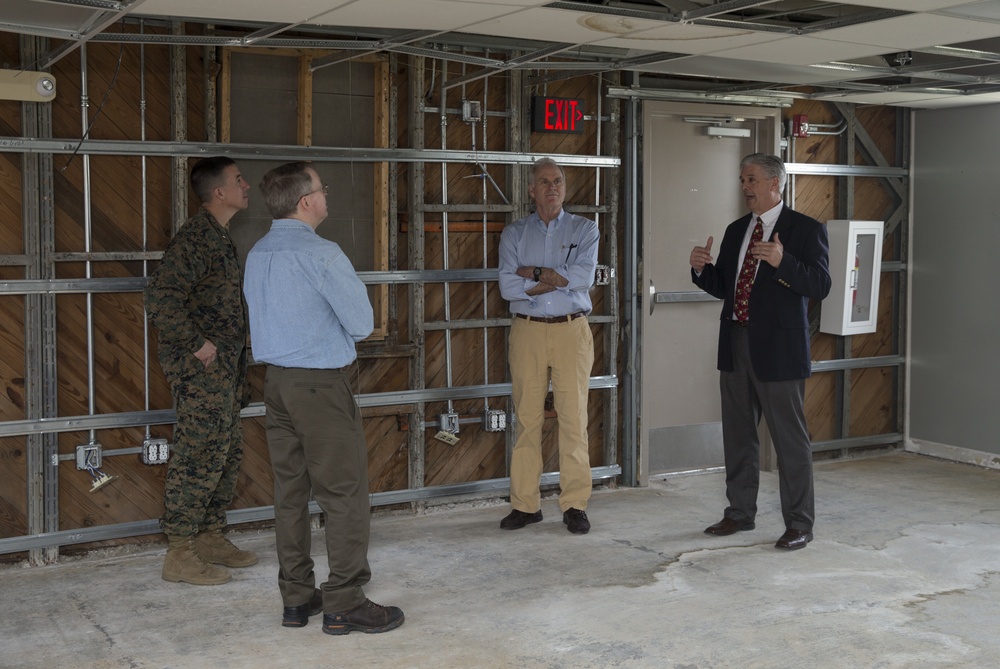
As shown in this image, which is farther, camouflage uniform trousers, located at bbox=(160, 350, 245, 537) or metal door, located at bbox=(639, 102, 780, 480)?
metal door, located at bbox=(639, 102, 780, 480)

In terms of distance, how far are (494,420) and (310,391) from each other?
2.38 meters

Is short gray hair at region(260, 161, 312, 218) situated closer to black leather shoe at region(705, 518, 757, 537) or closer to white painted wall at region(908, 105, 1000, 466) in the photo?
black leather shoe at region(705, 518, 757, 537)

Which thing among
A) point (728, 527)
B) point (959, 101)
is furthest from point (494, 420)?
point (959, 101)

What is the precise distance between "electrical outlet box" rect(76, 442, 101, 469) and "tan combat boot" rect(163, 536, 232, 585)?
2.01ft

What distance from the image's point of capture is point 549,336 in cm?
588

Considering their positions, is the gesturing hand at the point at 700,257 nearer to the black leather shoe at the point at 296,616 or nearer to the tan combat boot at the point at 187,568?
the black leather shoe at the point at 296,616

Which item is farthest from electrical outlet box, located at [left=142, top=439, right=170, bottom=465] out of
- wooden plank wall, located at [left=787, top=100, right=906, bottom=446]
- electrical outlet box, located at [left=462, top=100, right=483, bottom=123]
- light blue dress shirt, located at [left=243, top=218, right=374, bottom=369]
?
wooden plank wall, located at [left=787, top=100, right=906, bottom=446]

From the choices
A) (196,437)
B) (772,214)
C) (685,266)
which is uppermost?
(772,214)

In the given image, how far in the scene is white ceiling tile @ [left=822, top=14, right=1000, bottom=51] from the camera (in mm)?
4625

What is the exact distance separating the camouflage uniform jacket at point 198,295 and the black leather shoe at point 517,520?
172cm

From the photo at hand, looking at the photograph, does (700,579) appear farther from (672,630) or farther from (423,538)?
(423,538)

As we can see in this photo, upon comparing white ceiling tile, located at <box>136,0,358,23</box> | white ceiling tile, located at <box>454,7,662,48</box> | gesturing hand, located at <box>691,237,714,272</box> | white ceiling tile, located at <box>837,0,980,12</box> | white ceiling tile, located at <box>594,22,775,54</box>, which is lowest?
gesturing hand, located at <box>691,237,714,272</box>

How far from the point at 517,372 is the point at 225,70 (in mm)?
2199

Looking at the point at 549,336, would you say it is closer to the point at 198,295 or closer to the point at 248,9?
the point at 198,295
